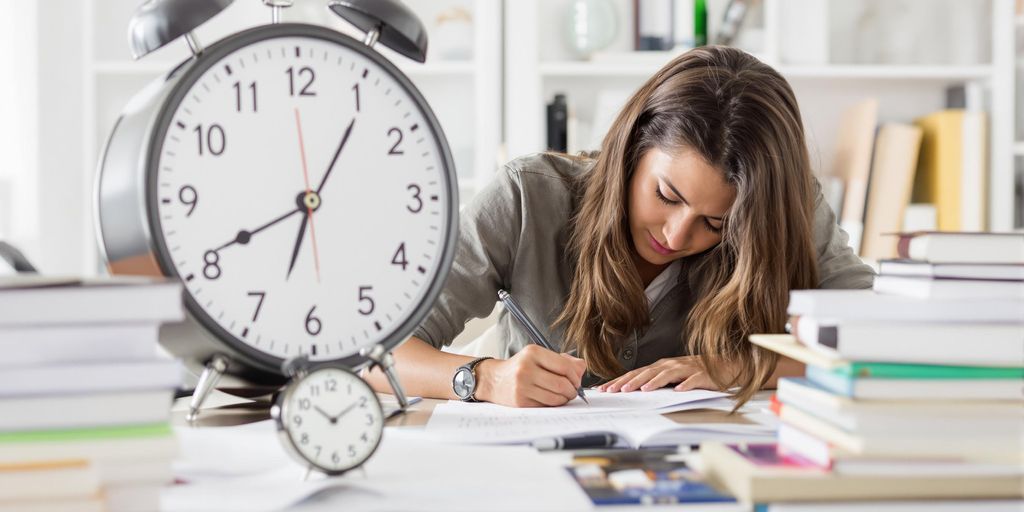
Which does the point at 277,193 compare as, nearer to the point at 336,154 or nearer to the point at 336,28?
the point at 336,154

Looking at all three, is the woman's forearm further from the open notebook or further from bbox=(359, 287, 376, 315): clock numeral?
bbox=(359, 287, 376, 315): clock numeral

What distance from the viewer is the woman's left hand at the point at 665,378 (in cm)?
127

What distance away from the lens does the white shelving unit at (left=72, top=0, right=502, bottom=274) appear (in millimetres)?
3109

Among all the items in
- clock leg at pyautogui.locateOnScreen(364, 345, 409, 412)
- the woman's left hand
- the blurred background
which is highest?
the blurred background

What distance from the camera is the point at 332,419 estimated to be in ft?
2.31

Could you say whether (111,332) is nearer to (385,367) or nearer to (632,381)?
(385,367)

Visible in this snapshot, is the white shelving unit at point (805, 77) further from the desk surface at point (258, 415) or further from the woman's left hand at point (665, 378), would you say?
the desk surface at point (258, 415)

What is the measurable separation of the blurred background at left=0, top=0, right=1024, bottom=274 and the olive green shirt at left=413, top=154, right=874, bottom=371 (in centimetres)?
140

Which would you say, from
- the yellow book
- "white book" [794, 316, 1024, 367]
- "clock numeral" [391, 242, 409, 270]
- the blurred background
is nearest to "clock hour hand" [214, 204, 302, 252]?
"clock numeral" [391, 242, 409, 270]

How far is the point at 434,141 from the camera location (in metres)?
0.89

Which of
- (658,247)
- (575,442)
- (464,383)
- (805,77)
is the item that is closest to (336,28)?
(805,77)

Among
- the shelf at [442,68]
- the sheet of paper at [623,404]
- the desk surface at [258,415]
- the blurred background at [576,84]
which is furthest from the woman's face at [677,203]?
the shelf at [442,68]

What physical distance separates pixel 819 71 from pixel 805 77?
0.24 feet

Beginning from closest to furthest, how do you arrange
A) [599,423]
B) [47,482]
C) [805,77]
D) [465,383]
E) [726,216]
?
[47,482] → [599,423] → [465,383] → [726,216] → [805,77]
